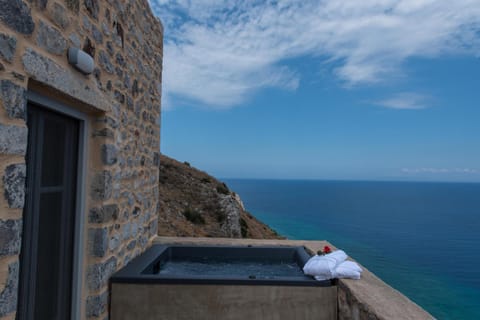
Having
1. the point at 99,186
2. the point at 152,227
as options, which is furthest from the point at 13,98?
the point at 152,227

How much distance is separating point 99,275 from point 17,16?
1.88 m

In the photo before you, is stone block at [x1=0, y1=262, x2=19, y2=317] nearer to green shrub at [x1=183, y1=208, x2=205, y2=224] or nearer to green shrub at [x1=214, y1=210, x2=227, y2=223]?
green shrub at [x1=183, y1=208, x2=205, y2=224]

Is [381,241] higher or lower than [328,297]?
lower

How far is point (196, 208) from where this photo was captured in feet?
40.1

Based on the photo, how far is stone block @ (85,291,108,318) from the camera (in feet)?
8.03

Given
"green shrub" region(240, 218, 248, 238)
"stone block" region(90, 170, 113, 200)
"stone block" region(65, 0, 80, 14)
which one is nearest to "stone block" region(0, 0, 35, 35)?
"stone block" region(65, 0, 80, 14)

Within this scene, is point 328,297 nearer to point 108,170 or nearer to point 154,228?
point 108,170

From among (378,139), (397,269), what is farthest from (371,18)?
(378,139)

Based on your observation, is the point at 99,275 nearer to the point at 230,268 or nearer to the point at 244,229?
the point at 230,268

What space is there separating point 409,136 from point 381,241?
1640 centimetres

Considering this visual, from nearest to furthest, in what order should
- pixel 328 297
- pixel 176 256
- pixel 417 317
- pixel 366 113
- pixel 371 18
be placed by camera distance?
pixel 417 317, pixel 328 297, pixel 176 256, pixel 371 18, pixel 366 113

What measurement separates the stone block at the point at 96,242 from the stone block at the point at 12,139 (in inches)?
44.9

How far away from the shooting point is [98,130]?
2521 mm

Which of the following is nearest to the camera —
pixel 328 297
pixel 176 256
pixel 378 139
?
pixel 328 297
